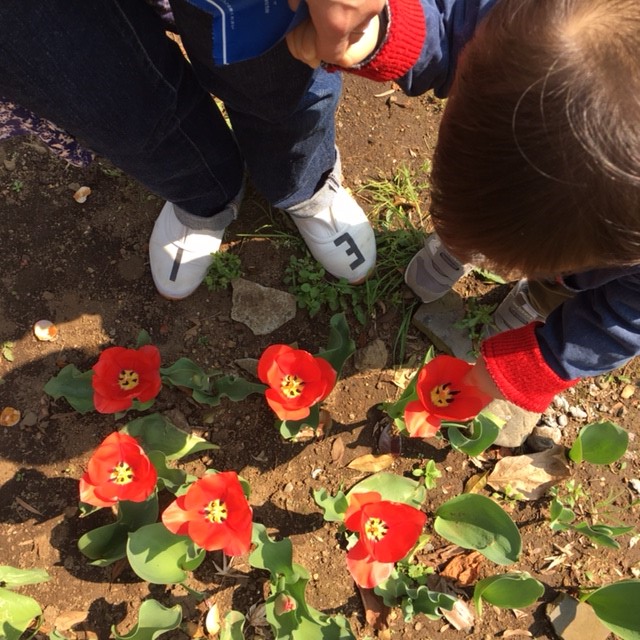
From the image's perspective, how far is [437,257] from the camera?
5.48ft

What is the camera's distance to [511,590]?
1.40 m

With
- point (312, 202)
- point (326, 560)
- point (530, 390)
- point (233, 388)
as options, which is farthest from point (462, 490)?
point (312, 202)

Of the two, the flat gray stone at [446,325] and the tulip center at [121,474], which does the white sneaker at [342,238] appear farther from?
the tulip center at [121,474]

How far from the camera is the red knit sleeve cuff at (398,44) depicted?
90cm

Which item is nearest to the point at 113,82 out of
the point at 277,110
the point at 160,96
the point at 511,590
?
the point at 160,96

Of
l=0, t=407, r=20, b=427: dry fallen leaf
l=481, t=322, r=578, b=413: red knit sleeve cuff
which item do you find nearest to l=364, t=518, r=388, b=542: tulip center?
l=481, t=322, r=578, b=413: red knit sleeve cuff

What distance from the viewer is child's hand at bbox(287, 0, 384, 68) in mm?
750

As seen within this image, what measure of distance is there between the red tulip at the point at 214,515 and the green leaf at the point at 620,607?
0.88 meters

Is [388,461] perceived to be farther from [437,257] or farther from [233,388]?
[437,257]

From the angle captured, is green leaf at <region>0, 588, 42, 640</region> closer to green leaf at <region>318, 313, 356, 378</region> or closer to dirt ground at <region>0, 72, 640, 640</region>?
dirt ground at <region>0, 72, 640, 640</region>

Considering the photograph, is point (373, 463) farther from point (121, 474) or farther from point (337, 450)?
→ point (121, 474)

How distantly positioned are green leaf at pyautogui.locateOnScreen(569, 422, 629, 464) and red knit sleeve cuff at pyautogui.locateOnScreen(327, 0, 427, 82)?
106 centimetres

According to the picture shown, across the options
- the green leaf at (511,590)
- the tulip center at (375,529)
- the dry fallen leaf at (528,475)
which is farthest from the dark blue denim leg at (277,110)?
the green leaf at (511,590)

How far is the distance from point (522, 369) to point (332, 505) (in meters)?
0.55
